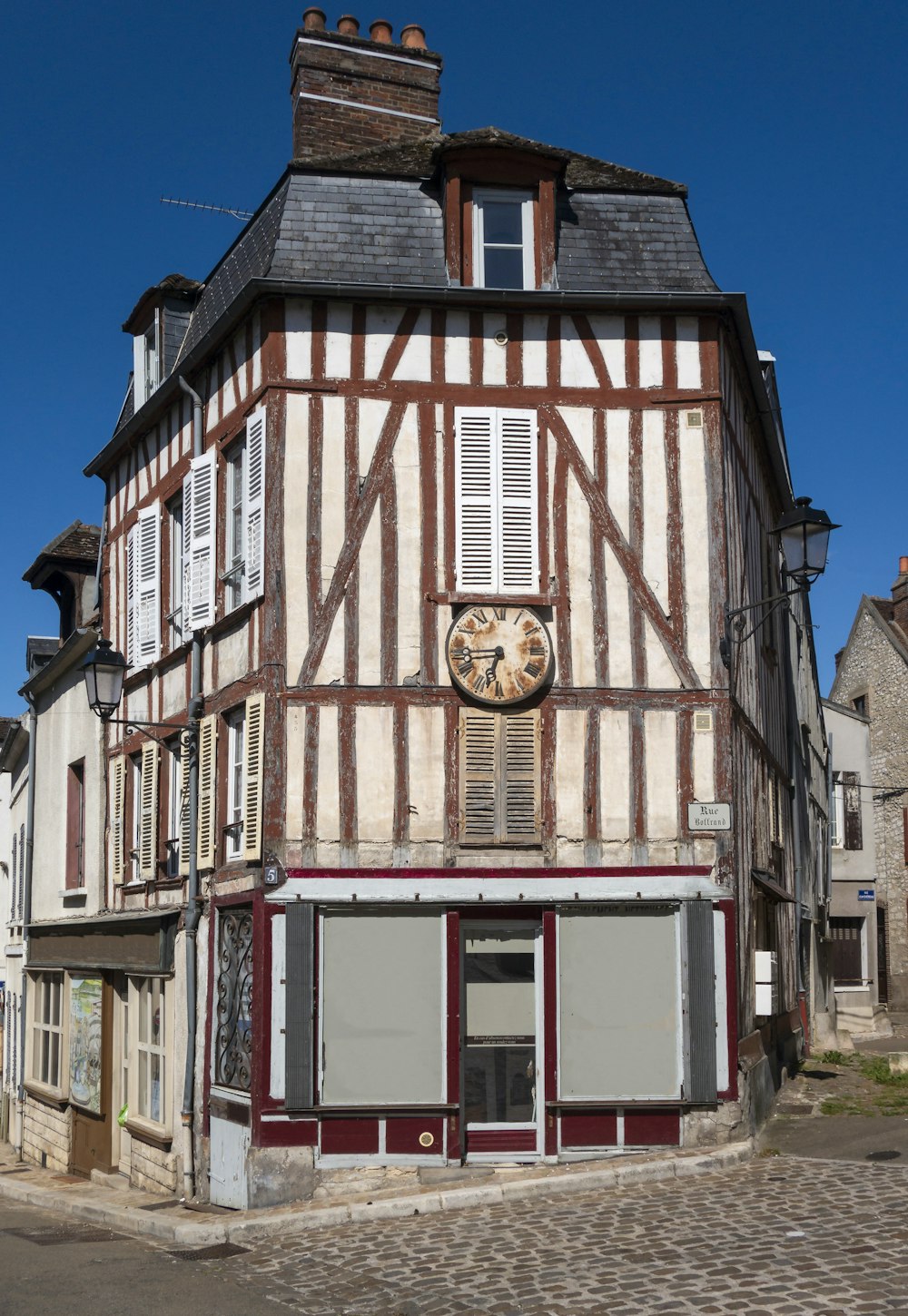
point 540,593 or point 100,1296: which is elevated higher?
point 540,593

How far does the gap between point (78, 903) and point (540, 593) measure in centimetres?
776

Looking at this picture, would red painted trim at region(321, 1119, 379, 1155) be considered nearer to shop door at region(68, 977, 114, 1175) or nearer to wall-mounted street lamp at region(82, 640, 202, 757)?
wall-mounted street lamp at region(82, 640, 202, 757)

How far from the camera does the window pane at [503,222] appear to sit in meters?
11.9

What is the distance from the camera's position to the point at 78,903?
16.4 meters

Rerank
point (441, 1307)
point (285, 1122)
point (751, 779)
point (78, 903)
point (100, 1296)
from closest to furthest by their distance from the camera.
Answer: point (441, 1307)
point (100, 1296)
point (285, 1122)
point (751, 779)
point (78, 903)

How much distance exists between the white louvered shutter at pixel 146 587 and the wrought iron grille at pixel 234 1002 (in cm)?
324

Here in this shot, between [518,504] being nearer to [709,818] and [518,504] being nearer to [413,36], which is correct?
[709,818]

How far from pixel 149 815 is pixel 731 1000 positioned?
5.94m

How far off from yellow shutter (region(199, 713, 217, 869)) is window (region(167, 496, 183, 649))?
126cm

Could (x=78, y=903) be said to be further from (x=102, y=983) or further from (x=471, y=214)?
(x=471, y=214)

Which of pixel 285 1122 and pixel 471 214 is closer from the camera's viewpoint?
pixel 285 1122

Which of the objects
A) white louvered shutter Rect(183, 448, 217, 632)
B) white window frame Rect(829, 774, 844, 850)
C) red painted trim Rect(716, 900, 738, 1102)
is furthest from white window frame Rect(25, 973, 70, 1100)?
Answer: white window frame Rect(829, 774, 844, 850)

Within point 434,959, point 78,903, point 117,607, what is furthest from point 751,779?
point 78,903

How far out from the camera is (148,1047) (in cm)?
1346
